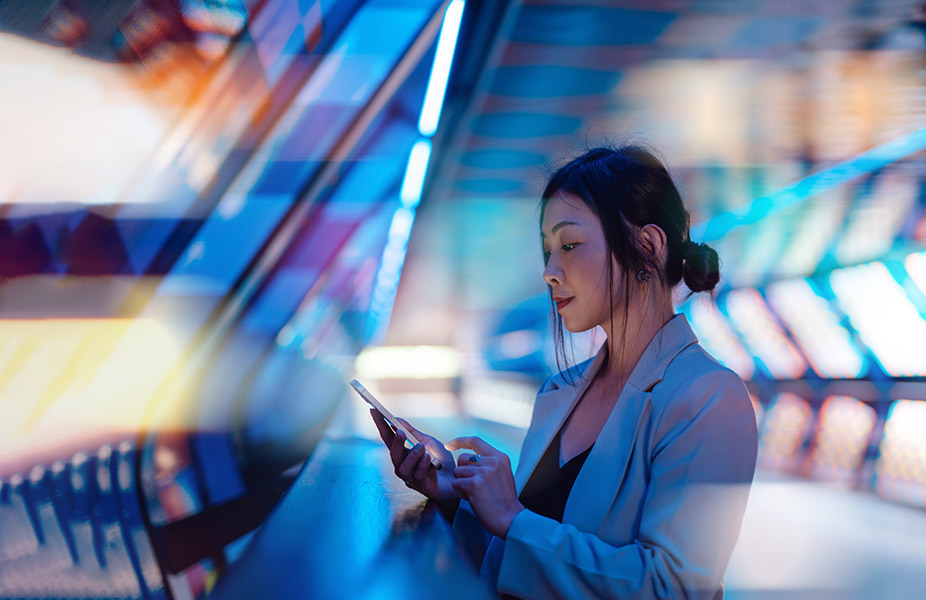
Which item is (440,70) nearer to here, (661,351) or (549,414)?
(549,414)

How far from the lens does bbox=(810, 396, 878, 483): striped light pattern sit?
803cm

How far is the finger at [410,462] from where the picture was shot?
154 cm

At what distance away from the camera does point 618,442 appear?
135 cm

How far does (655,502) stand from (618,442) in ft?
0.58

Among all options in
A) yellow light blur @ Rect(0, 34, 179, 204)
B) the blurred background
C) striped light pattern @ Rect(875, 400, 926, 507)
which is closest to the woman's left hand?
the blurred background

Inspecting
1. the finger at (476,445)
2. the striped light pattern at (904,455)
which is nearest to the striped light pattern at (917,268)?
the striped light pattern at (904,455)

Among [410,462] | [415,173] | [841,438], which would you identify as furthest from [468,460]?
[841,438]

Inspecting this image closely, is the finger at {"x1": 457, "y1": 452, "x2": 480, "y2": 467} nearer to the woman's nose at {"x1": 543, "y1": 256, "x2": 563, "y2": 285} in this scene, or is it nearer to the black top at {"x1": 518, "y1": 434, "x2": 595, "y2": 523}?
the black top at {"x1": 518, "y1": 434, "x2": 595, "y2": 523}

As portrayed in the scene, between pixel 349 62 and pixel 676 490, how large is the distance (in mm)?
4118

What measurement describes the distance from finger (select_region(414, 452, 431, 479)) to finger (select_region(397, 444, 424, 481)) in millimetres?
10

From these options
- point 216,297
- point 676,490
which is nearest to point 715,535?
point 676,490

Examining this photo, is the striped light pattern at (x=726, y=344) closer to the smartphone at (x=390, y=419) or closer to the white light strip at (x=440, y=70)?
the white light strip at (x=440, y=70)

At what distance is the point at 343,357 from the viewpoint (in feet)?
105

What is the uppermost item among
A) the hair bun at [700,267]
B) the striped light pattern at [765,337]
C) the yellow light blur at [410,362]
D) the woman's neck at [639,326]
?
the hair bun at [700,267]
